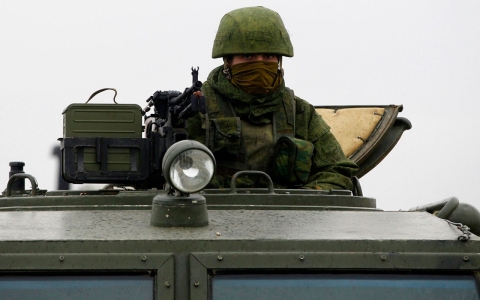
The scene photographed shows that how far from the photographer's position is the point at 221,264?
3949 mm

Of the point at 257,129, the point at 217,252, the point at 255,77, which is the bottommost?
the point at 217,252

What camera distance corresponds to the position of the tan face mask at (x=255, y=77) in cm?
707

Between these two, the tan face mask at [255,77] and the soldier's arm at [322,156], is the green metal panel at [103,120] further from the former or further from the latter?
the soldier's arm at [322,156]

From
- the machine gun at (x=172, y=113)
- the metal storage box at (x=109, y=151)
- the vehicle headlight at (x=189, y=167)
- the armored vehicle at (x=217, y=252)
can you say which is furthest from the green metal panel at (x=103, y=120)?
the vehicle headlight at (x=189, y=167)

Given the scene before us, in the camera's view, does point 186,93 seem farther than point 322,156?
No

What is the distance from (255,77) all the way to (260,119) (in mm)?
287

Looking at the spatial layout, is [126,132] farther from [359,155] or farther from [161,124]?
[359,155]

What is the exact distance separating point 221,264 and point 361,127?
458 cm

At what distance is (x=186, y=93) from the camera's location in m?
6.48

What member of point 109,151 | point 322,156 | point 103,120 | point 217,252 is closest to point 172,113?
point 103,120

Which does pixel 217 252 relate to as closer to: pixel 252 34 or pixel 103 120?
pixel 103 120

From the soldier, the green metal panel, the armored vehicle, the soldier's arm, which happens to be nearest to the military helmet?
the soldier

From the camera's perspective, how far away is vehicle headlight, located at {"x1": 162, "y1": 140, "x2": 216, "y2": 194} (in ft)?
14.0

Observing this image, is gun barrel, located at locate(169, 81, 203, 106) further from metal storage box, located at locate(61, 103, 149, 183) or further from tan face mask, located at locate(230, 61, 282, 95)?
tan face mask, located at locate(230, 61, 282, 95)
